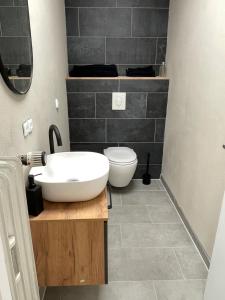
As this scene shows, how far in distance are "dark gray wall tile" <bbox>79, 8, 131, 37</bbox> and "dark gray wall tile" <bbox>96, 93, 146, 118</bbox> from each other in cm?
69

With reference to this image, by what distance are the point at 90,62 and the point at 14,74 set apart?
5.79ft

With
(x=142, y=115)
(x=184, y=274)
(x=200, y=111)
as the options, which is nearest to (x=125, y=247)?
(x=184, y=274)

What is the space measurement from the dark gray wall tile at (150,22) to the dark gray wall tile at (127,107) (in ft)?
2.28

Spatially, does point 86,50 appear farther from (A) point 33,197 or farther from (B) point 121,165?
(A) point 33,197

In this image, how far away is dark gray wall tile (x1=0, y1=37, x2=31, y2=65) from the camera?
1042mm

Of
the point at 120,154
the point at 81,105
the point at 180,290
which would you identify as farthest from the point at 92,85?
the point at 180,290

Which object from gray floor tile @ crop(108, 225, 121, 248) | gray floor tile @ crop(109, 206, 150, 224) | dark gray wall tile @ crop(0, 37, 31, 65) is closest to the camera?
dark gray wall tile @ crop(0, 37, 31, 65)

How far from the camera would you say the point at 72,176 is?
144 centimetres

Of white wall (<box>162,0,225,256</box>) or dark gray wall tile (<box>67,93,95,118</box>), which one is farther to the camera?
dark gray wall tile (<box>67,93,95,118</box>)

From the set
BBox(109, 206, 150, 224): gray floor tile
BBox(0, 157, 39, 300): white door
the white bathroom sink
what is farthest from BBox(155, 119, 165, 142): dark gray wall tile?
BBox(0, 157, 39, 300): white door

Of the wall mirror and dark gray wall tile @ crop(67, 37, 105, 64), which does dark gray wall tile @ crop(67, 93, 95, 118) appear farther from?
the wall mirror

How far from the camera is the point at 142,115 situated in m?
2.78

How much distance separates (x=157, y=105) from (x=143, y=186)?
1.00 m

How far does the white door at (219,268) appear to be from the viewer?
123 cm
